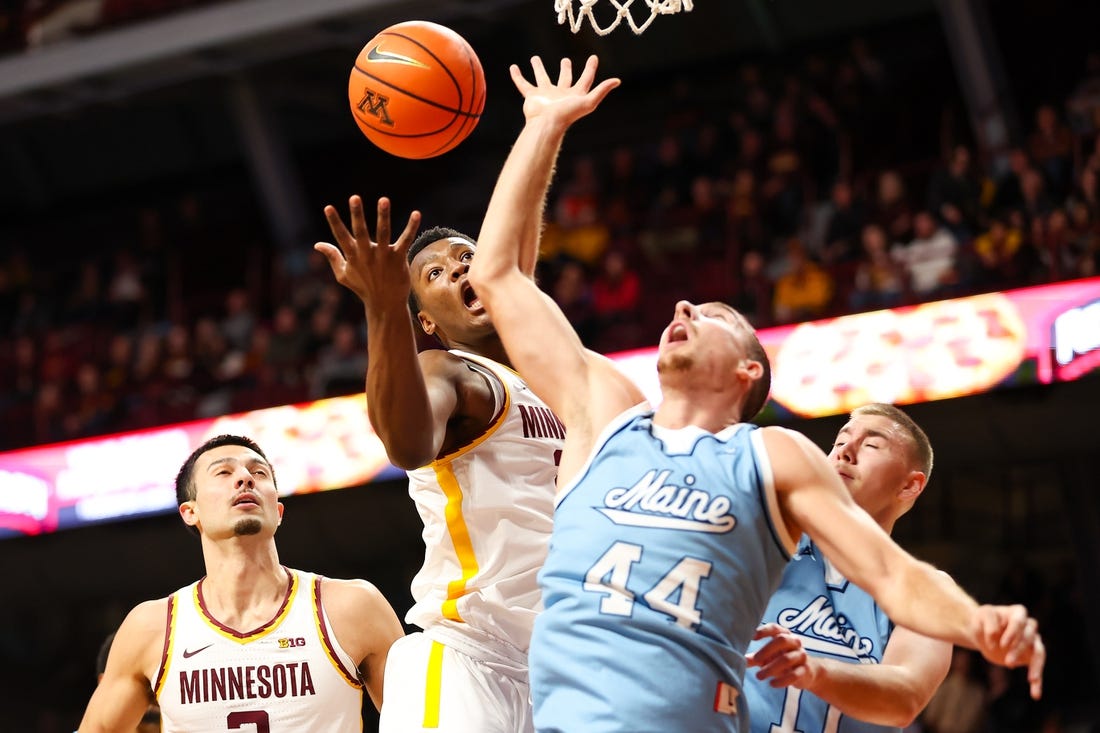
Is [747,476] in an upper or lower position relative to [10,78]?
lower

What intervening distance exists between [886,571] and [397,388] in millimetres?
1215

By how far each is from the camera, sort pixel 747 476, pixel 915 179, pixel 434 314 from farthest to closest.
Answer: pixel 915 179 < pixel 434 314 < pixel 747 476

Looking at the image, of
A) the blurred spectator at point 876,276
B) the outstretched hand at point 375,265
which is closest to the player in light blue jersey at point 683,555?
the outstretched hand at point 375,265

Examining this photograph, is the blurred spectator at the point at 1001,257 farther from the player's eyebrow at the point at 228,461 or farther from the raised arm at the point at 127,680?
the raised arm at the point at 127,680

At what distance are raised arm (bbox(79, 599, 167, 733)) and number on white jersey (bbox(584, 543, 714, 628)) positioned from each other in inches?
99.9

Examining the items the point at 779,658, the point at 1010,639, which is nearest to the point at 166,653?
the point at 779,658

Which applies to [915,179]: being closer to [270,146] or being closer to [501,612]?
[270,146]

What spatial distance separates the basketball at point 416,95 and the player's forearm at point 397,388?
3.80ft

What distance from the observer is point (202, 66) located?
53.2ft

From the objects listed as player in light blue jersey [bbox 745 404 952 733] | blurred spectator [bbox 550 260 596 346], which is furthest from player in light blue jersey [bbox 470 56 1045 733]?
blurred spectator [bbox 550 260 596 346]

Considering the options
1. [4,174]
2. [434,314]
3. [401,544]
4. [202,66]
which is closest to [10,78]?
[202,66]

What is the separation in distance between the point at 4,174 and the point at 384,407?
1905 centimetres

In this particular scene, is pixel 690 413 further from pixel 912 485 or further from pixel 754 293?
pixel 754 293

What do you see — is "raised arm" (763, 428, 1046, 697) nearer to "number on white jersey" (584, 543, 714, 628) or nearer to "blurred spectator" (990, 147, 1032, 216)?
"number on white jersey" (584, 543, 714, 628)
